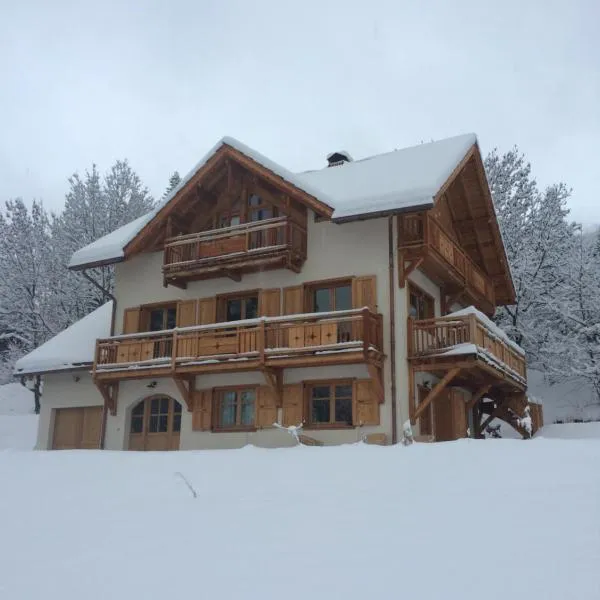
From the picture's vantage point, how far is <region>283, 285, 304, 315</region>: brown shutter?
18.7 m

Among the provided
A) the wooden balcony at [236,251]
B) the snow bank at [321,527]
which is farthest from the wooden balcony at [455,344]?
the snow bank at [321,527]

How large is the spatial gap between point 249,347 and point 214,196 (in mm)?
5631

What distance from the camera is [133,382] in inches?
817

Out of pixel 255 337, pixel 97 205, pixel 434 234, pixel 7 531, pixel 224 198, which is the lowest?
pixel 7 531

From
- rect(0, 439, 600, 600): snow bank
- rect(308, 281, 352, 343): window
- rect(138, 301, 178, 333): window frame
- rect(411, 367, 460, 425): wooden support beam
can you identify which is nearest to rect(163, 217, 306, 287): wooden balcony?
rect(308, 281, 352, 343): window

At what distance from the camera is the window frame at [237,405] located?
18769mm

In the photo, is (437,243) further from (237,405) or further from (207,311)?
(237,405)

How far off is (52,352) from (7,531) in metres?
14.5

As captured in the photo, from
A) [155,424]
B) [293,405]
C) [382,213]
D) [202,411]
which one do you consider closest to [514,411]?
[293,405]

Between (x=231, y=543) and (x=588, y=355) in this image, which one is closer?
(x=231, y=543)

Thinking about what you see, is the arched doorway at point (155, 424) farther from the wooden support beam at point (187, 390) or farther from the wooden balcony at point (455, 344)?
the wooden balcony at point (455, 344)

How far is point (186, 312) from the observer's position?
2056cm

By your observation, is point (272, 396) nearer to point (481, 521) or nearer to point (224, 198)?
point (224, 198)

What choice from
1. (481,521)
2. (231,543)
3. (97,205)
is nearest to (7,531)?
(231,543)
